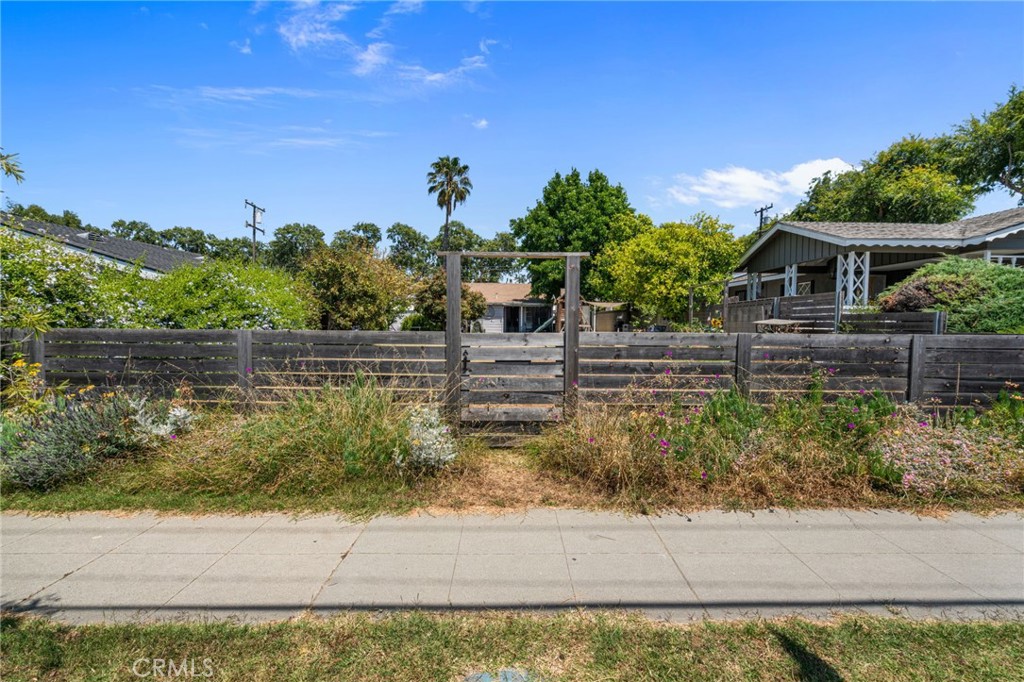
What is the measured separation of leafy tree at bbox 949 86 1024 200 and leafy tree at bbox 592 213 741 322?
11.3 meters

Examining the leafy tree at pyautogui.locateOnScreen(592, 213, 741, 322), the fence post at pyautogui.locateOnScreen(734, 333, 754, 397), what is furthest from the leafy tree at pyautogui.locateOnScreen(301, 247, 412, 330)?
the fence post at pyautogui.locateOnScreen(734, 333, 754, 397)

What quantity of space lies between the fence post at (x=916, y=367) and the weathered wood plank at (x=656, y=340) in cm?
213

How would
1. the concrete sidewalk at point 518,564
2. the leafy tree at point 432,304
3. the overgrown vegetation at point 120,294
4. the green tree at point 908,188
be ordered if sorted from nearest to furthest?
the concrete sidewalk at point 518,564, the overgrown vegetation at point 120,294, the green tree at point 908,188, the leafy tree at point 432,304

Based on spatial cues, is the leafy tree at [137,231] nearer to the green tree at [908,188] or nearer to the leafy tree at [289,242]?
the leafy tree at [289,242]

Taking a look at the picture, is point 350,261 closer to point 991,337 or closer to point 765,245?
point 765,245

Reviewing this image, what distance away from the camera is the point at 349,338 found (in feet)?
19.5

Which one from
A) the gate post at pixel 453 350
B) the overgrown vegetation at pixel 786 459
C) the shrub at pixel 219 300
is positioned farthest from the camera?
the shrub at pixel 219 300


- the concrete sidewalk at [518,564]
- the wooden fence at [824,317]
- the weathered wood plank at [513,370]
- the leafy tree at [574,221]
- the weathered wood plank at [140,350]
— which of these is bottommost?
the concrete sidewalk at [518,564]

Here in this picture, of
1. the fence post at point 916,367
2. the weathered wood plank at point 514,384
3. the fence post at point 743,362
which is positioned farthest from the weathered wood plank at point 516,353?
the fence post at point 916,367


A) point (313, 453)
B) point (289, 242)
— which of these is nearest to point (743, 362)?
point (313, 453)

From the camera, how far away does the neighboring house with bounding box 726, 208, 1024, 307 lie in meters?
12.4

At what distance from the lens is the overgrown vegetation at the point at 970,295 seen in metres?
7.51

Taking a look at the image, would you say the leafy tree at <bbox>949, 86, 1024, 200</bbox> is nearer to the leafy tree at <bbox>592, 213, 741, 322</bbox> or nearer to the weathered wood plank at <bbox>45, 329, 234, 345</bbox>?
the leafy tree at <bbox>592, 213, 741, 322</bbox>

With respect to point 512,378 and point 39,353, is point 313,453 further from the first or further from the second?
point 39,353
